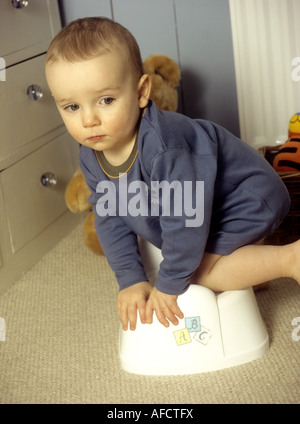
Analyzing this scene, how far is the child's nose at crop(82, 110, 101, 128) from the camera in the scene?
0.91 m

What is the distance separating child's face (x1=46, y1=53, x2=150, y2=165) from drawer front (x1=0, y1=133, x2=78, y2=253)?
0.47m

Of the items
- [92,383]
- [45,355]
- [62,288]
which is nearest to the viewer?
[92,383]

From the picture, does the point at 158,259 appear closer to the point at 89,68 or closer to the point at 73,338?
the point at 73,338

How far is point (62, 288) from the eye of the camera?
4.41 ft

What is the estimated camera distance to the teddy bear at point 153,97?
1.42 m

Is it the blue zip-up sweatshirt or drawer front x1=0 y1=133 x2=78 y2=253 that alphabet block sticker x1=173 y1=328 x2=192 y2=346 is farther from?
drawer front x1=0 y1=133 x2=78 y2=253

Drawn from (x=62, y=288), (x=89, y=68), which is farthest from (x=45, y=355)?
(x=89, y=68)

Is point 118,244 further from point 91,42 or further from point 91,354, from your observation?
point 91,42

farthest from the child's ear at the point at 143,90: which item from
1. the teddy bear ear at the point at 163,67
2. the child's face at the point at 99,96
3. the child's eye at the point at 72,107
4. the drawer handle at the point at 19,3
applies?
the drawer handle at the point at 19,3

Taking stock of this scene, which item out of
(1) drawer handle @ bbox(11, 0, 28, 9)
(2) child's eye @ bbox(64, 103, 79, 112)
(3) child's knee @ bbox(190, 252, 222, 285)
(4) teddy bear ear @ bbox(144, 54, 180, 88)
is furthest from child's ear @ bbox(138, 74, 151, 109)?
(1) drawer handle @ bbox(11, 0, 28, 9)

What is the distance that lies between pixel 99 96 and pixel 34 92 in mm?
568

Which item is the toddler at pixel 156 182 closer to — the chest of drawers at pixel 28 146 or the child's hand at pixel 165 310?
the child's hand at pixel 165 310

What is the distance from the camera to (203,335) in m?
0.97

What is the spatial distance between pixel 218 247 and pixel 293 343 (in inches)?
8.5
